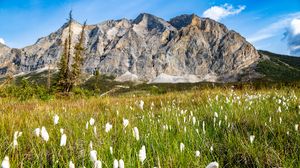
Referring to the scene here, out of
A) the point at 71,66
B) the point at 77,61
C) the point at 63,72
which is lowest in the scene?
the point at 63,72

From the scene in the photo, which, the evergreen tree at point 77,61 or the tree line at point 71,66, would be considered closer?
the tree line at point 71,66

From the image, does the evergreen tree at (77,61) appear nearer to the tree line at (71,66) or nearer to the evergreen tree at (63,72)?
the tree line at (71,66)

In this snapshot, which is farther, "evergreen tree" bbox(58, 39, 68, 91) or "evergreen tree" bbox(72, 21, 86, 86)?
"evergreen tree" bbox(72, 21, 86, 86)

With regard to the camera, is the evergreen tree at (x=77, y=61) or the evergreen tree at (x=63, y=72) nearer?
the evergreen tree at (x=63, y=72)

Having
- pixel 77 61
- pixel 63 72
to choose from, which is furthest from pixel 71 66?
pixel 63 72

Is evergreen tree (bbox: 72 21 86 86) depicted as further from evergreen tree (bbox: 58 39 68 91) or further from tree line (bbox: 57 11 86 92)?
evergreen tree (bbox: 58 39 68 91)

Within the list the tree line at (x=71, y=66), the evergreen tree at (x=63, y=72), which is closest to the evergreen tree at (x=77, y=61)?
the tree line at (x=71, y=66)

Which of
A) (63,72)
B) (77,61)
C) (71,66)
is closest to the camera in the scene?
(71,66)

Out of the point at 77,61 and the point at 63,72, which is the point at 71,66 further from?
the point at 63,72

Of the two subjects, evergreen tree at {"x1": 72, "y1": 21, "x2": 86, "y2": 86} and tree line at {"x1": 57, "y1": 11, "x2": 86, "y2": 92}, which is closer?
tree line at {"x1": 57, "y1": 11, "x2": 86, "y2": 92}

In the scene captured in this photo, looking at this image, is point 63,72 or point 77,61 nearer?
point 77,61

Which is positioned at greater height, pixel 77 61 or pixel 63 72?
pixel 77 61

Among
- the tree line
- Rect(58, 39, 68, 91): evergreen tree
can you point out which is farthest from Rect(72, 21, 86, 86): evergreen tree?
Rect(58, 39, 68, 91): evergreen tree

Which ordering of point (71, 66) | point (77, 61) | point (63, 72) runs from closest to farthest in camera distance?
point (71, 66)
point (77, 61)
point (63, 72)
